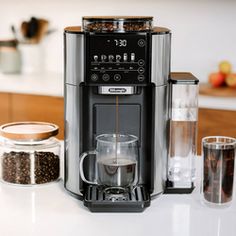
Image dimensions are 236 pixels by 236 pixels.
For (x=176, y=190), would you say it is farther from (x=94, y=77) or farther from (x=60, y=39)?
(x=60, y=39)

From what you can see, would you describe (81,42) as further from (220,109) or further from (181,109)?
(220,109)

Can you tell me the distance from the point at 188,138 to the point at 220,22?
2137mm

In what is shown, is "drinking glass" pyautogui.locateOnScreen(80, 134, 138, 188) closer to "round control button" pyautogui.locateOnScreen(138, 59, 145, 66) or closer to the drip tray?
the drip tray

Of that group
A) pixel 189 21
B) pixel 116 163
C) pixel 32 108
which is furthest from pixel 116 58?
pixel 189 21

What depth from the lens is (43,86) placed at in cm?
340

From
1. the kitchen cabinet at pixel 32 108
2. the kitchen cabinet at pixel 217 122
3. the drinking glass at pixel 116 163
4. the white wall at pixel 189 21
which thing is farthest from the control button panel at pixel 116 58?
the white wall at pixel 189 21

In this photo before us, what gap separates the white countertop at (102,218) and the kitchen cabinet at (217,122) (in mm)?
1536

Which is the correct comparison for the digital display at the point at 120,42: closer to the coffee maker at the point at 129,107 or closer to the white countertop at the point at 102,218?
the coffee maker at the point at 129,107

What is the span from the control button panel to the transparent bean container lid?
0.02m

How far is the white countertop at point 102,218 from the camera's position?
1.25 meters

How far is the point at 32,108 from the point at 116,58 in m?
2.02

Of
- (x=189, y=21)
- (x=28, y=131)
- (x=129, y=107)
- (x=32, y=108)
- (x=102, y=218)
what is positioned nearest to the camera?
(x=102, y=218)

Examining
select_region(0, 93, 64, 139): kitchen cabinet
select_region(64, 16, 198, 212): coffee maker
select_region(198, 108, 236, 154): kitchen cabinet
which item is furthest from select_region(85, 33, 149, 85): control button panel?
select_region(0, 93, 64, 139): kitchen cabinet

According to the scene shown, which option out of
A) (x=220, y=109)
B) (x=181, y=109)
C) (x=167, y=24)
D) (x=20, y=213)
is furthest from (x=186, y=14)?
(x=20, y=213)
